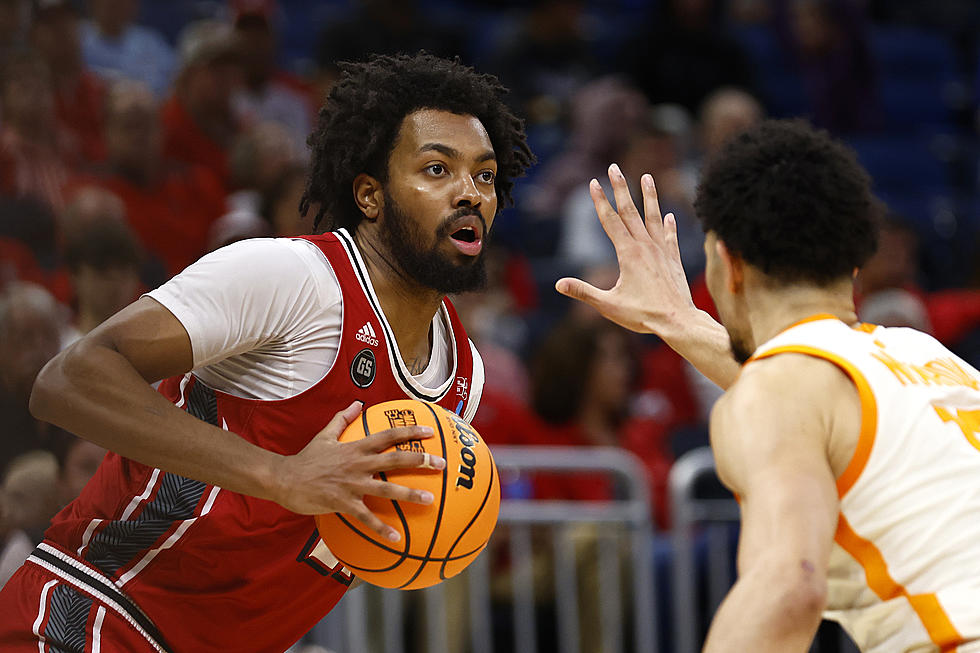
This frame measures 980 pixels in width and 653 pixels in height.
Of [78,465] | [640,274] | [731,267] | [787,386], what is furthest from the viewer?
[78,465]

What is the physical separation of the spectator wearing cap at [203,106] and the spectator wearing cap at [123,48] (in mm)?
363

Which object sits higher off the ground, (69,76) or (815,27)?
(815,27)

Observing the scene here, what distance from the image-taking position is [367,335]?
3.41m

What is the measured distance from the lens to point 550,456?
6102mm

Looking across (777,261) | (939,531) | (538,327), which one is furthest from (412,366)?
(538,327)

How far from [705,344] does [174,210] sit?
4333mm

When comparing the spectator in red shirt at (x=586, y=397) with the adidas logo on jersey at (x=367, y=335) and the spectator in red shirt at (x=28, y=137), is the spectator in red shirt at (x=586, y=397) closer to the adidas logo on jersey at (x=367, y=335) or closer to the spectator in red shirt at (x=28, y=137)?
the spectator in red shirt at (x=28, y=137)

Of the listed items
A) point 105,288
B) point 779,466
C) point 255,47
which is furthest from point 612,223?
point 255,47

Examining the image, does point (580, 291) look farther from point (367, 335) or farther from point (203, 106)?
point (203, 106)

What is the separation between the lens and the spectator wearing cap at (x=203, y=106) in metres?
7.82

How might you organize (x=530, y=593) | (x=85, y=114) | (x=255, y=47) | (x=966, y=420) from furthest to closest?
(x=255, y=47)
(x=85, y=114)
(x=530, y=593)
(x=966, y=420)

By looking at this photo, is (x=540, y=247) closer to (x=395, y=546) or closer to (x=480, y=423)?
(x=480, y=423)

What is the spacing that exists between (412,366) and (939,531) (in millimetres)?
1562

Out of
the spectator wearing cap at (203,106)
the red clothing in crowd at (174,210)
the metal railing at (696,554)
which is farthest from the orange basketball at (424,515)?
the spectator wearing cap at (203,106)
